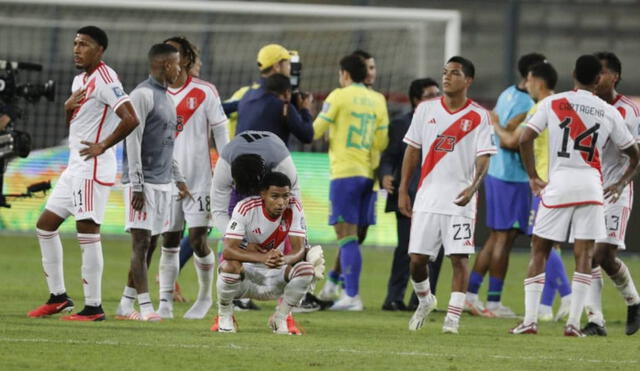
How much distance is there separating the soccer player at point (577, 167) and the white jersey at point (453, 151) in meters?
0.34

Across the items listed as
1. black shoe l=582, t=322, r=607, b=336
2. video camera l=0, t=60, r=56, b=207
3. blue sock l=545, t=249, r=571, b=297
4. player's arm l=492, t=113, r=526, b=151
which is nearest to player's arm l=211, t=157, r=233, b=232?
video camera l=0, t=60, r=56, b=207

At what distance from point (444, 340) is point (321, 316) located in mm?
2477

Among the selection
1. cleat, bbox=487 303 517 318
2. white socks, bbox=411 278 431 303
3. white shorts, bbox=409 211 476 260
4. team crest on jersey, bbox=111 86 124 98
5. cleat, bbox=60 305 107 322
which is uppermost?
team crest on jersey, bbox=111 86 124 98

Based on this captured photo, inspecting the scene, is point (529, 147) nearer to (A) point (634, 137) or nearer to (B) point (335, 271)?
(A) point (634, 137)

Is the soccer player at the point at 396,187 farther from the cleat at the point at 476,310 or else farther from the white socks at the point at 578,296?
the white socks at the point at 578,296

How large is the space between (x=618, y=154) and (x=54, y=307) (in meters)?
4.51

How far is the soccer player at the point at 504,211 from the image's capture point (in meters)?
12.6

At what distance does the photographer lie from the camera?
11.6 metres

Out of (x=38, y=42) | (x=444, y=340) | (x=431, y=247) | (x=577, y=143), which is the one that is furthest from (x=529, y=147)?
(x=38, y=42)

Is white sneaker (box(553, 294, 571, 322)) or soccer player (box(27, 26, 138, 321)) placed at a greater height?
soccer player (box(27, 26, 138, 321))

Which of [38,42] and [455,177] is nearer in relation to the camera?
[455,177]

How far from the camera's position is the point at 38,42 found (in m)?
24.8

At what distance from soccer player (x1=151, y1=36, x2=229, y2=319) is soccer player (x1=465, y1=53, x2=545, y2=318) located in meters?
2.82

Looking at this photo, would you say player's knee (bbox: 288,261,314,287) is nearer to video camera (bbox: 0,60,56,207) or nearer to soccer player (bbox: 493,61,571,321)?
video camera (bbox: 0,60,56,207)
